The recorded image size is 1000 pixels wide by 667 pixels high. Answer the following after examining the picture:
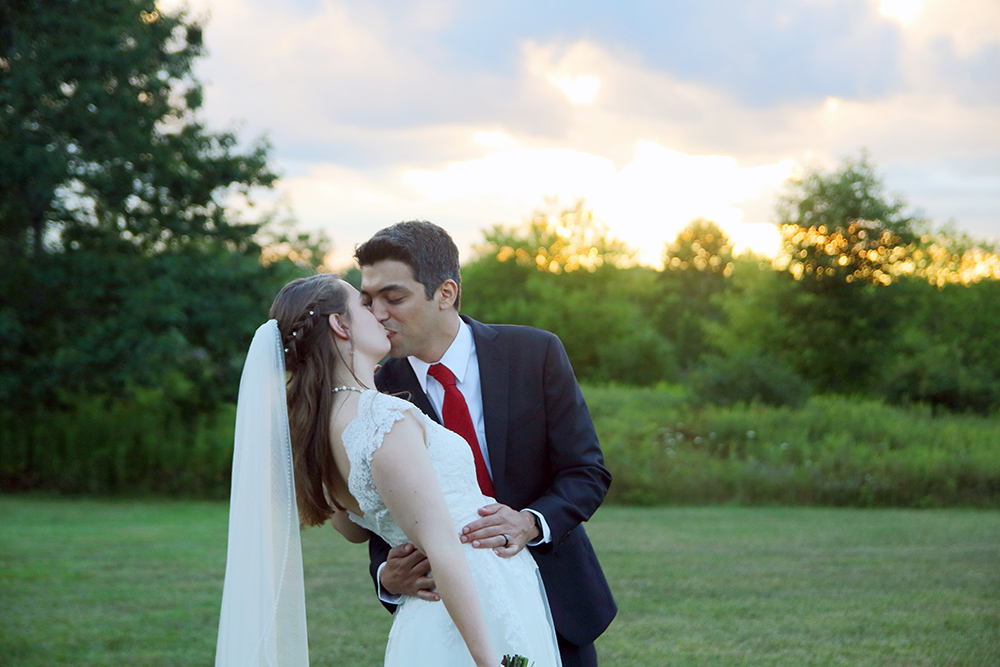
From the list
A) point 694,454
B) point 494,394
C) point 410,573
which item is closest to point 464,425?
point 494,394

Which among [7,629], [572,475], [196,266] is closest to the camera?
[572,475]

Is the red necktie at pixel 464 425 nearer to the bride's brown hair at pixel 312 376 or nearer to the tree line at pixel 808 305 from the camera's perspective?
the bride's brown hair at pixel 312 376

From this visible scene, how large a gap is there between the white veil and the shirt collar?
604 mm

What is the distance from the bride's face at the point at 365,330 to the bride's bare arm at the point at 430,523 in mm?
458

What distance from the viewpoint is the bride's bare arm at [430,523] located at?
2477 mm

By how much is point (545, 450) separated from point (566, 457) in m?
0.09

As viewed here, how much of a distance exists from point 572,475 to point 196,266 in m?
18.0

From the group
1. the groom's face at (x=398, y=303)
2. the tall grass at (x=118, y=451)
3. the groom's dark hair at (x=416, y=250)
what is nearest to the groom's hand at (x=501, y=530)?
the groom's face at (x=398, y=303)

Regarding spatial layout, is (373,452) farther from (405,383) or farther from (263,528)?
(405,383)

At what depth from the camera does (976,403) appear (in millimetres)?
25938

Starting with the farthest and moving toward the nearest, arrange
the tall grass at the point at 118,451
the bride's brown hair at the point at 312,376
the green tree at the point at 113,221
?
the tall grass at the point at 118,451 < the green tree at the point at 113,221 < the bride's brown hair at the point at 312,376

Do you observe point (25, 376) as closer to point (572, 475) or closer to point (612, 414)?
point (612, 414)

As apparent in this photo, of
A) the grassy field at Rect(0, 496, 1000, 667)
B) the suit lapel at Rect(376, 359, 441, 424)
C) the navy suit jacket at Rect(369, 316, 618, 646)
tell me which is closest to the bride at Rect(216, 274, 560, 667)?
the navy suit jacket at Rect(369, 316, 618, 646)

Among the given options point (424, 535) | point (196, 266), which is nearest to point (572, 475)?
point (424, 535)
